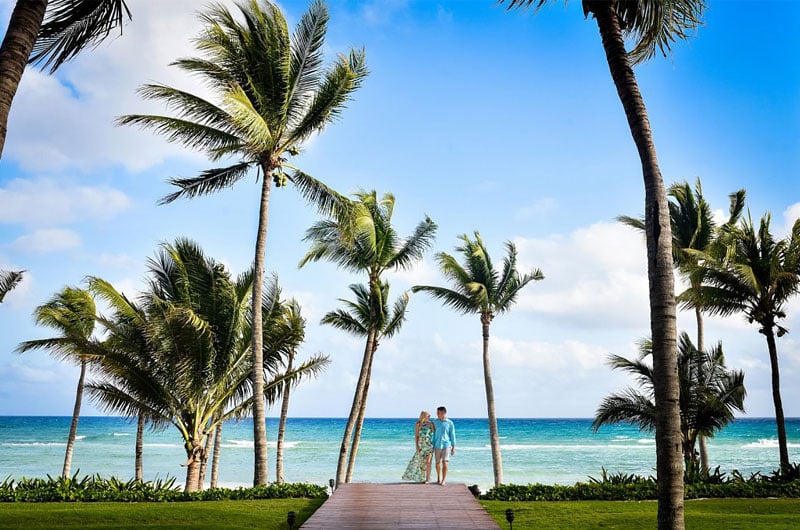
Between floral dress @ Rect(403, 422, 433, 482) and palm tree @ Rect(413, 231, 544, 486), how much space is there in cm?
824

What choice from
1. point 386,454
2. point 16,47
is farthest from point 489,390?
point 386,454

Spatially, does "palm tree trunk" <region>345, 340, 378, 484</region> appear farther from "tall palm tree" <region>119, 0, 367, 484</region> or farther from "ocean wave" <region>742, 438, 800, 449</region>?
"ocean wave" <region>742, 438, 800, 449</region>

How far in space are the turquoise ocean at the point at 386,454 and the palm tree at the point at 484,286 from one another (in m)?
16.5

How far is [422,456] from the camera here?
51.4 feet

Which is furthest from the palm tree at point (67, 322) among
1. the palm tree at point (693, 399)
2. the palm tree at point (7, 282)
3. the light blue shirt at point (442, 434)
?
Result: the palm tree at point (693, 399)

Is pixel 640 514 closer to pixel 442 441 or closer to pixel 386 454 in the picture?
pixel 442 441

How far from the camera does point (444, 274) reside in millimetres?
24094

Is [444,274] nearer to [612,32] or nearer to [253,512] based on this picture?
[253,512]

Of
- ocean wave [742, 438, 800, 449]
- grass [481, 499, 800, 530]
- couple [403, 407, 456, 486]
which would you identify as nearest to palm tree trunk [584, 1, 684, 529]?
grass [481, 499, 800, 530]

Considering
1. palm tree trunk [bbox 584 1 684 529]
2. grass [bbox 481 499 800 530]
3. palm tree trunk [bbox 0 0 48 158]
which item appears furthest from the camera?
grass [bbox 481 499 800 530]

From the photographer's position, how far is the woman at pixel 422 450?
15519 millimetres

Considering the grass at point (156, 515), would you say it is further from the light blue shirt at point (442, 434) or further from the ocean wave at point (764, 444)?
the ocean wave at point (764, 444)

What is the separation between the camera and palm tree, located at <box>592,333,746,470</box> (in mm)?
17703

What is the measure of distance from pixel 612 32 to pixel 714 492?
435 inches
